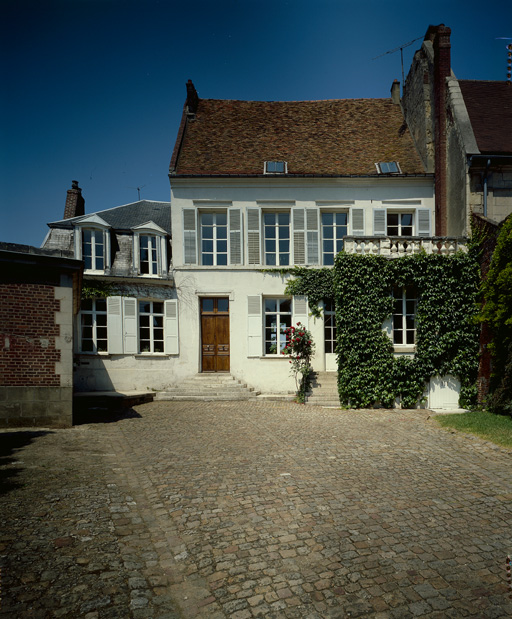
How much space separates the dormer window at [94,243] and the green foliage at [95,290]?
1.73ft

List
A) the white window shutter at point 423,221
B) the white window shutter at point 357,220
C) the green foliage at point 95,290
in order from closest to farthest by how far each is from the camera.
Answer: the green foliage at point 95,290, the white window shutter at point 423,221, the white window shutter at point 357,220

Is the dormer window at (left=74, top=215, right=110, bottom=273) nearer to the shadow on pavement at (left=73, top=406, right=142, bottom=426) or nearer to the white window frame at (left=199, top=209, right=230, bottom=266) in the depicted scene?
the white window frame at (left=199, top=209, right=230, bottom=266)

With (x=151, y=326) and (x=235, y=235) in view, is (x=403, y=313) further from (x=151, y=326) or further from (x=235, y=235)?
(x=151, y=326)

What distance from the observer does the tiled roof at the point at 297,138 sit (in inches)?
553

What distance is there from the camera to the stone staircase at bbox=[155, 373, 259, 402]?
1219 centimetres

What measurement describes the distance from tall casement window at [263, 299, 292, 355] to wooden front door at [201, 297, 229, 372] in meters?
1.47

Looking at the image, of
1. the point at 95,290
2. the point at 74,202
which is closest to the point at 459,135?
the point at 95,290

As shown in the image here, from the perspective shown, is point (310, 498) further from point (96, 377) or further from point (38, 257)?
point (96, 377)

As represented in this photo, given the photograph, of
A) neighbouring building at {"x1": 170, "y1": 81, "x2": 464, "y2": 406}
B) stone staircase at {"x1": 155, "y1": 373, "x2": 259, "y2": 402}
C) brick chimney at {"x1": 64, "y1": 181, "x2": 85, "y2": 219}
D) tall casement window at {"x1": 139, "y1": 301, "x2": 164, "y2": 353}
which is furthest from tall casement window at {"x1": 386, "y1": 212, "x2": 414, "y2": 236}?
brick chimney at {"x1": 64, "y1": 181, "x2": 85, "y2": 219}

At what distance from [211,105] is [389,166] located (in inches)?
336

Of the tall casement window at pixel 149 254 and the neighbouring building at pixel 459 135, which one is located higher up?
the neighbouring building at pixel 459 135

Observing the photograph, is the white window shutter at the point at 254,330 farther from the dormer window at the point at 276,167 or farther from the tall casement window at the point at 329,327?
the dormer window at the point at 276,167

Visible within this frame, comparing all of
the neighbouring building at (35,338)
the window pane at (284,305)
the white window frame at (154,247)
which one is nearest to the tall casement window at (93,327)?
the white window frame at (154,247)

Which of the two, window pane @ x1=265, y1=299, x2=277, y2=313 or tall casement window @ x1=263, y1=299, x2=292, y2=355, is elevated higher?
window pane @ x1=265, y1=299, x2=277, y2=313
